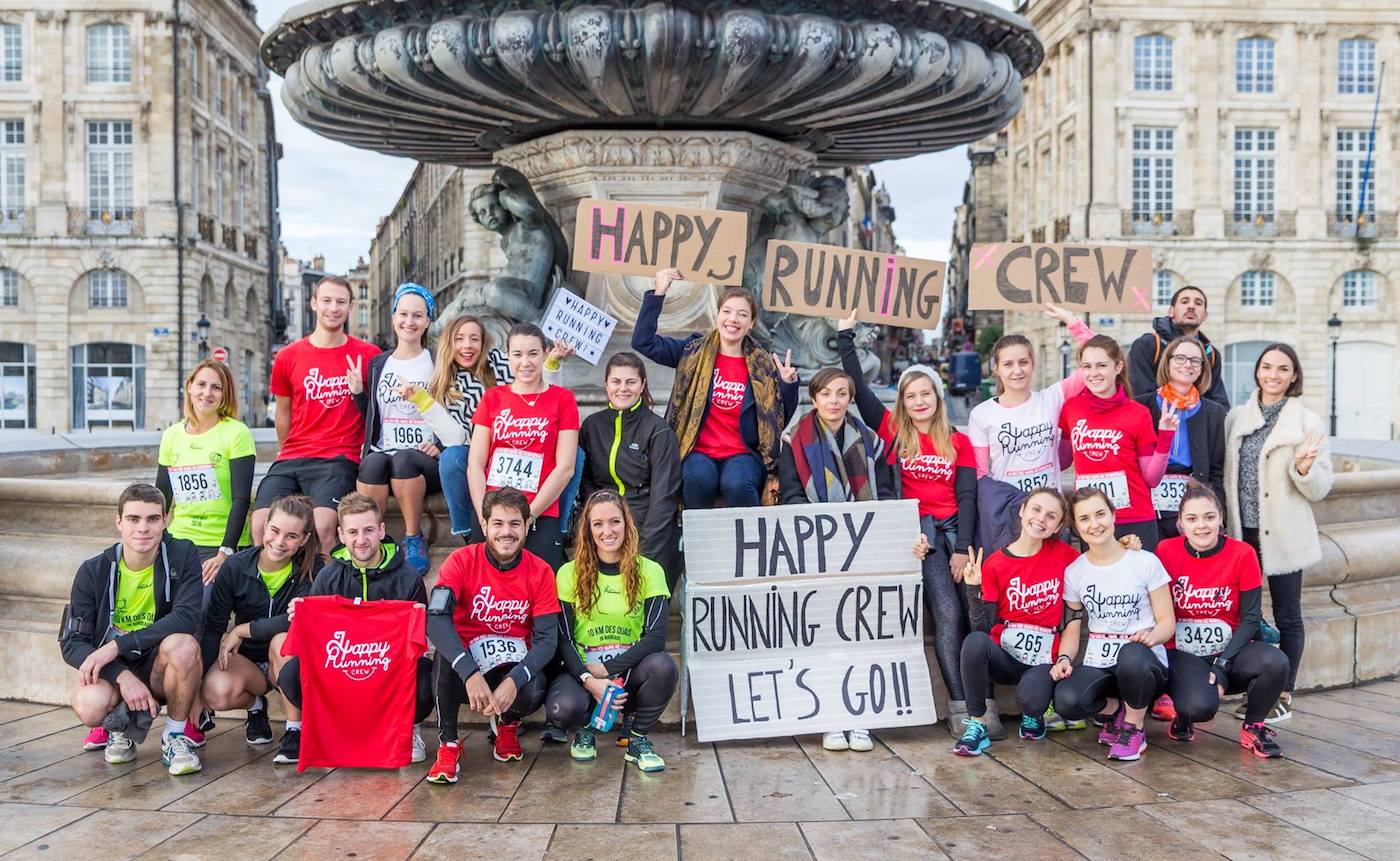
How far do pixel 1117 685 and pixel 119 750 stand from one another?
377cm

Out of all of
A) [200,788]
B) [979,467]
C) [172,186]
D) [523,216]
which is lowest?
[200,788]

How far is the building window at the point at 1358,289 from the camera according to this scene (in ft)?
145

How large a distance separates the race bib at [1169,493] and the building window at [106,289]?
4058 centimetres

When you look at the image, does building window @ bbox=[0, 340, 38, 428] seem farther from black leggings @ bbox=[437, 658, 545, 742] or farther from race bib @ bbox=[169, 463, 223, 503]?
black leggings @ bbox=[437, 658, 545, 742]

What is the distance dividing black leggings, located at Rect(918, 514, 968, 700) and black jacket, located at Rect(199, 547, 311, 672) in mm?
2544

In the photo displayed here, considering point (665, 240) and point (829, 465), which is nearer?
point (829, 465)

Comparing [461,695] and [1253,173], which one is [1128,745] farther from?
[1253,173]

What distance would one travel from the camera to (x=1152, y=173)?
4462cm

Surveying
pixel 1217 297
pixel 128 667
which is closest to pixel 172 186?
pixel 1217 297

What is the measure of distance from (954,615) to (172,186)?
132ft

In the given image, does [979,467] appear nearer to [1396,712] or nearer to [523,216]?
[1396,712]

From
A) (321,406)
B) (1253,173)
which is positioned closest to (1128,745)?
(321,406)

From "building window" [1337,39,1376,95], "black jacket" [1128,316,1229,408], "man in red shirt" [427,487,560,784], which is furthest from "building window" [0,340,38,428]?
"building window" [1337,39,1376,95]

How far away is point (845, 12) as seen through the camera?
276 inches
